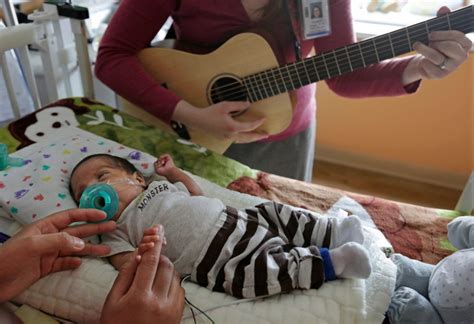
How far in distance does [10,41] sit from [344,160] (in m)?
1.64

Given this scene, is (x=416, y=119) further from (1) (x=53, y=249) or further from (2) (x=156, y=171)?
(1) (x=53, y=249)

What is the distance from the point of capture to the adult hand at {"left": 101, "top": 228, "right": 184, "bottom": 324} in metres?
0.69

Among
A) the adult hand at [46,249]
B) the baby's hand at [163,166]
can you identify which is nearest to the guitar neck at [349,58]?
the baby's hand at [163,166]

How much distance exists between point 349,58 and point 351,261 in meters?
0.57

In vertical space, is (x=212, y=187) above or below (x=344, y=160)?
above

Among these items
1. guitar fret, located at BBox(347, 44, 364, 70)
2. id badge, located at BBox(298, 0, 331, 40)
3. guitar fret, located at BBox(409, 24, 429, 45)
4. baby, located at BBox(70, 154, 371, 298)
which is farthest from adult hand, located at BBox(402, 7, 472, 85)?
baby, located at BBox(70, 154, 371, 298)

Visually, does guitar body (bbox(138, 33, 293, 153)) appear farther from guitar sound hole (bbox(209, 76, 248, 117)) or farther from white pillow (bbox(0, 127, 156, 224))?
white pillow (bbox(0, 127, 156, 224))

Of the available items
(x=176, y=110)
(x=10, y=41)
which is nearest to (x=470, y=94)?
(x=176, y=110)

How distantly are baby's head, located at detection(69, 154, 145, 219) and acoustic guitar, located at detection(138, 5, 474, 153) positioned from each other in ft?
1.04

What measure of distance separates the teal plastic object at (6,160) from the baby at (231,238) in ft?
0.60

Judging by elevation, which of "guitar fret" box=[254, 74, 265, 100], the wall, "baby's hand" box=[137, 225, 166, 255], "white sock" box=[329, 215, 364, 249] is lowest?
the wall

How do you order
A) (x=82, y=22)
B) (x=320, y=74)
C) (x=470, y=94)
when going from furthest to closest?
(x=470, y=94) → (x=82, y=22) → (x=320, y=74)

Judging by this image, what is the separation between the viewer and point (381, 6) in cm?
211

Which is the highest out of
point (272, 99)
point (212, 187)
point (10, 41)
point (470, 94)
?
point (10, 41)
